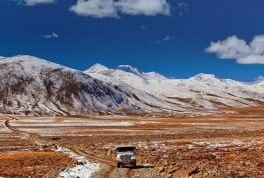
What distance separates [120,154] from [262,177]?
13224 millimetres

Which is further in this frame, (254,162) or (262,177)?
(254,162)

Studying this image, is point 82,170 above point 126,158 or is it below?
below

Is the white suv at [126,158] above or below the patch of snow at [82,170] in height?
above

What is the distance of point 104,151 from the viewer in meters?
50.9

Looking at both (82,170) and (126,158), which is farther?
(126,158)

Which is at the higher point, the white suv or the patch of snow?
the white suv

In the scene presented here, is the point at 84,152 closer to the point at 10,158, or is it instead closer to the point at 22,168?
the point at 10,158

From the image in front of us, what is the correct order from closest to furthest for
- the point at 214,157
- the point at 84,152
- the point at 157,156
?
the point at 214,157 → the point at 157,156 → the point at 84,152

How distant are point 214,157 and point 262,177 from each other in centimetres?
1397

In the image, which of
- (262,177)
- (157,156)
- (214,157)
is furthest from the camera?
(157,156)

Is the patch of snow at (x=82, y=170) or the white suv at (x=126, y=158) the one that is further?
the white suv at (x=126, y=158)

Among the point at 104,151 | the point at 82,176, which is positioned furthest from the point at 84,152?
the point at 82,176

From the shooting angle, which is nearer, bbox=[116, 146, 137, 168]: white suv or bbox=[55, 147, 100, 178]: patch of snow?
bbox=[55, 147, 100, 178]: patch of snow

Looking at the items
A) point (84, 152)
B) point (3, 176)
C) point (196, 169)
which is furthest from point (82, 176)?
point (84, 152)
